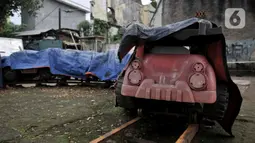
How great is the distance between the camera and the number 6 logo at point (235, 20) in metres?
21.1

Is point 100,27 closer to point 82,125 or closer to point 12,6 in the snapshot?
point 12,6

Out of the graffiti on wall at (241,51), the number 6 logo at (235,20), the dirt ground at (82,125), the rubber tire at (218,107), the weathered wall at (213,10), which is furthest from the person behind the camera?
the number 6 logo at (235,20)

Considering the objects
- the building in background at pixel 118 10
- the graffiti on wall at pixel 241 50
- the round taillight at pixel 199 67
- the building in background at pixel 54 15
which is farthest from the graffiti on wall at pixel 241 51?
the round taillight at pixel 199 67

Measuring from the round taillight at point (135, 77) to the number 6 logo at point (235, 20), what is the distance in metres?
19.3

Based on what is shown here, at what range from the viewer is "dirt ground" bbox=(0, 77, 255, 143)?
13.4 feet

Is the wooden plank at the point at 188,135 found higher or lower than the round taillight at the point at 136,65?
lower

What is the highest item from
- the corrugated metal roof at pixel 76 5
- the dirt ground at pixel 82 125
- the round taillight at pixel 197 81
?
the corrugated metal roof at pixel 76 5

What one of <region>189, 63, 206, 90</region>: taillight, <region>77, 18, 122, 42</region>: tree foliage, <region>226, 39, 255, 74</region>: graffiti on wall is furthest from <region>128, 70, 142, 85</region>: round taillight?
<region>77, 18, 122, 42</region>: tree foliage

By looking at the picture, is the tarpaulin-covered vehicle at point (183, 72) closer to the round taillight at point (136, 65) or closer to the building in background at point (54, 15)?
the round taillight at point (136, 65)

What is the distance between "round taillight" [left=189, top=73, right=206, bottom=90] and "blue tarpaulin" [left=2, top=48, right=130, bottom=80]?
647 centimetres

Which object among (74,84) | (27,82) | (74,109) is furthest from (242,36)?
(74,109)

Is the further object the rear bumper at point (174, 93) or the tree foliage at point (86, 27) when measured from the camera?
the tree foliage at point (86, 27)

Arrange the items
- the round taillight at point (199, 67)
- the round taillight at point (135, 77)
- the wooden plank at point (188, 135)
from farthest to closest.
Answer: the round taillight at point (135, 77)
the round taillight at point (199, 67)
the wooden plank at point (188, 135)

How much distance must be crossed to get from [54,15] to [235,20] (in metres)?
19.3
